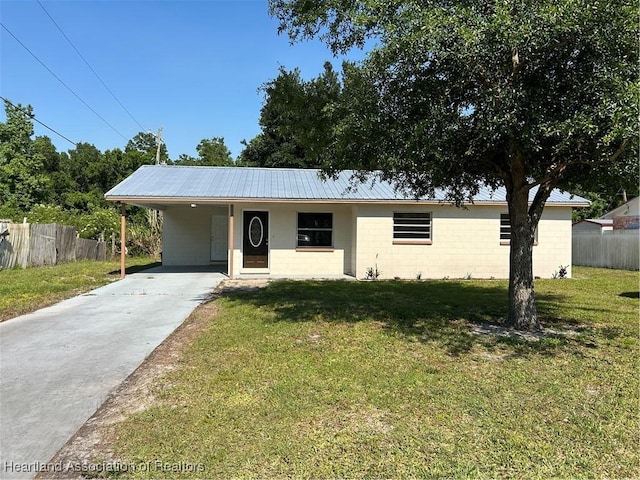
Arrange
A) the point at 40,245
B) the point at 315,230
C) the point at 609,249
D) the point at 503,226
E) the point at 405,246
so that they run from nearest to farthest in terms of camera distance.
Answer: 1. the point at 405,246
2. the point at 503,226
3. the point at 315,230
4. the point at 40,245
5. the point at 609,249

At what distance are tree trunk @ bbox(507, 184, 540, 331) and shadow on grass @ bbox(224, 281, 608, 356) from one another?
0.94 ft

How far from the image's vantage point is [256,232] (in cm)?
1555

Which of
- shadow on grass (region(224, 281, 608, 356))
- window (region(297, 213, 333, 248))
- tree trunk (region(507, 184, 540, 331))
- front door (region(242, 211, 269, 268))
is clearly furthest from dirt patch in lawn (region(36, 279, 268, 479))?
window (region(297, 213, 333, 248))

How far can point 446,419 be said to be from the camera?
12.3 ft

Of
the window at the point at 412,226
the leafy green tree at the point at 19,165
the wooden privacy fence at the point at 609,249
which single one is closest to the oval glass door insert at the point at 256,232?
the window at the point at 412,226

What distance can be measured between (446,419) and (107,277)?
12.8 metres

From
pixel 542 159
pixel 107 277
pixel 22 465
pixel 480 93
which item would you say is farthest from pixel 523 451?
pixel 107 277

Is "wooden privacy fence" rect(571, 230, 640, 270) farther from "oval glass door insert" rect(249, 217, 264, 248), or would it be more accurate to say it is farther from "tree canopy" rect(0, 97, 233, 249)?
"tree canopy" rect(0, 97, 233, 249)

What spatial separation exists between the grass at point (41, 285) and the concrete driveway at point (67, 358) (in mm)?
470

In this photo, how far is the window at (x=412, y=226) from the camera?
1516cm

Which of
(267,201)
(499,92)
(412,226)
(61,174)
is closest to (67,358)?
(499,92)

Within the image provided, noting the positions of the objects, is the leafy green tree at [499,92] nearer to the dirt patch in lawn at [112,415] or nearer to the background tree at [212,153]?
the dirt patch in lawn at [112,415]

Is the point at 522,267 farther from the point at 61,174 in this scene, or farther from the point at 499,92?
the point at 61,174

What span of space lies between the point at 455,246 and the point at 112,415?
1299cm
